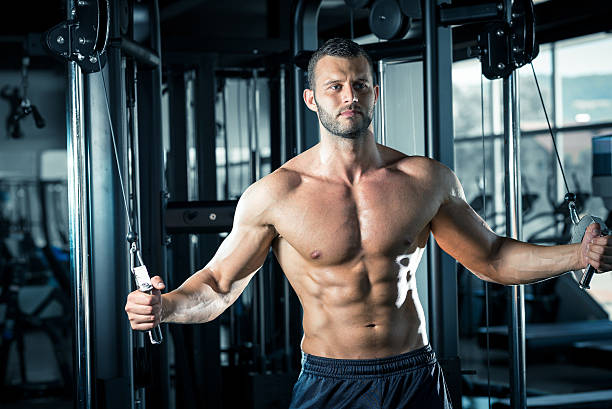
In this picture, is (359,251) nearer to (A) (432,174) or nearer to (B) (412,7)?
(A) (432,174)

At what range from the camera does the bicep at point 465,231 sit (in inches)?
68.8

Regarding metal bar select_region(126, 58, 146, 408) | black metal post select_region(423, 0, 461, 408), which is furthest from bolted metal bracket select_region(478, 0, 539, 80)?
metal bar select_region(126, 58, 146, 408)

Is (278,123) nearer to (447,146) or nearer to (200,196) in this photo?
(200,196)

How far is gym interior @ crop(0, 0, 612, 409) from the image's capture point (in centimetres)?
205

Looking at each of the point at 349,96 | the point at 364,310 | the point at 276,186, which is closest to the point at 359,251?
the point at 364,310

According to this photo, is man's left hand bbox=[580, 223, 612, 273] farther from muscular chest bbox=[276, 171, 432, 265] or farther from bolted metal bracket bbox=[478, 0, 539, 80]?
bolted metal bracket bbox=[478, 0, 539, 80]

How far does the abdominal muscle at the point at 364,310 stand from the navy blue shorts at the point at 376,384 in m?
0.02

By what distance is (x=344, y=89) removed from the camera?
1632 millimetres

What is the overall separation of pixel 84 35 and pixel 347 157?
748 mm

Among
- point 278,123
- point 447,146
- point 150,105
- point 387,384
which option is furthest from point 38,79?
point 387,384

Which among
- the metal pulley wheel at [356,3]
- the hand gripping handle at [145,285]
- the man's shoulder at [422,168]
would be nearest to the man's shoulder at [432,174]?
the man's shoulder at [422,168]

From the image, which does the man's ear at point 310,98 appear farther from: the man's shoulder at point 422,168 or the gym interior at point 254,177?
the gym interior at point 254,177

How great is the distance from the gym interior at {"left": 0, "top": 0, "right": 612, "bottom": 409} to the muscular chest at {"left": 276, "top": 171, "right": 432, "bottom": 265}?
1.23ft

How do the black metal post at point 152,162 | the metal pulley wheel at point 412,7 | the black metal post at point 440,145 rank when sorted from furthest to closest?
1. the black metal post at point 152,162
2. the metal pulley wheel at point 412,7
3. the black metal post at point 440,145
